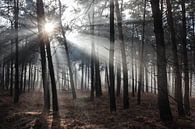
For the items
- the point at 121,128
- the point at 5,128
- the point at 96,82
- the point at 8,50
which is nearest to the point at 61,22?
the point at 96,82

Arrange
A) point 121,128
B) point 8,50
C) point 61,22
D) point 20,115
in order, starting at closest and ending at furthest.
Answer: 1. point 121,128
2. point 20,115
3. point 61,22
4. point 8,50

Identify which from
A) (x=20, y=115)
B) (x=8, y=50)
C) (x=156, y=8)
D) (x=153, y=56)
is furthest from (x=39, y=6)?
(x=153, y=56)

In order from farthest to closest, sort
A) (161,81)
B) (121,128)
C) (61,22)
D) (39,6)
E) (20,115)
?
1. (61,22)
2. (39,6)
3. (20,115)
4. (161,81)
5. (121,128)

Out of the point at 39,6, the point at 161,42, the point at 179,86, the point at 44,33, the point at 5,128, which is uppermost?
the point at 39,6

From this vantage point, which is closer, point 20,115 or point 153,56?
point 20,115

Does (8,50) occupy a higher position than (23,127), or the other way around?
(8,50)

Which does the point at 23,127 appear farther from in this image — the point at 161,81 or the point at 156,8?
the point at 156,8

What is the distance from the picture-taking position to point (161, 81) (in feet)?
43.2

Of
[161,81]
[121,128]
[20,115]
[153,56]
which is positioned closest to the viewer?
[121,128]

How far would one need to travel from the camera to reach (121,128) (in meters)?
12.2

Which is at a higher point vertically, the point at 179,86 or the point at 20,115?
the point at 179,86

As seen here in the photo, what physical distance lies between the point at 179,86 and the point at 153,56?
28458 mm

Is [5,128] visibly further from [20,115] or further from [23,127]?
[20,115]

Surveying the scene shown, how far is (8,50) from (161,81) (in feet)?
107
